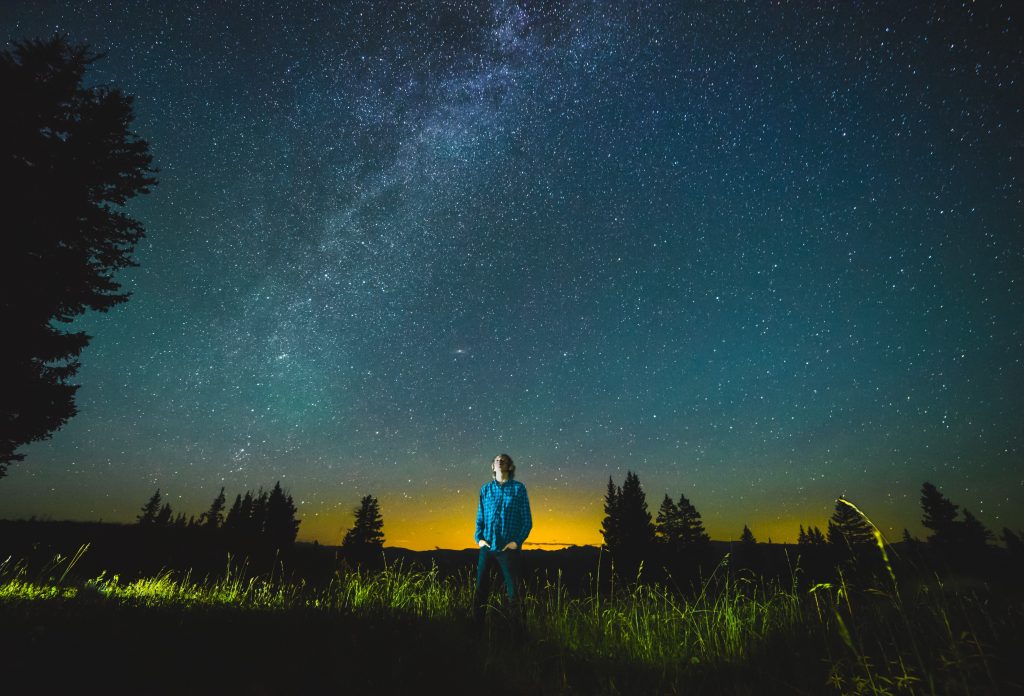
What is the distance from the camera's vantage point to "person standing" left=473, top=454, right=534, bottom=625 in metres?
5.10

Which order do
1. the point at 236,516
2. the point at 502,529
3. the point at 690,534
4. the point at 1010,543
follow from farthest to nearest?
the point at 236,516 < the point at 690,534 < the point at 1010,543 < the point at 502,529

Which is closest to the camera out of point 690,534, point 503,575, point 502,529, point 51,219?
point 503,575

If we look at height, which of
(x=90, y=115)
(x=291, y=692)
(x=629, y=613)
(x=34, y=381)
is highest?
(x=90, y=115)

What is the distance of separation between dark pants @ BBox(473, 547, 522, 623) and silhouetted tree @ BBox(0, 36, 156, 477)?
1207 cm

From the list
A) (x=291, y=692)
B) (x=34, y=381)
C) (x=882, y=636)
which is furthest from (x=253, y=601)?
(x=34, y=381)

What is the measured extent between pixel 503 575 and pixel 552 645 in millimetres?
1023

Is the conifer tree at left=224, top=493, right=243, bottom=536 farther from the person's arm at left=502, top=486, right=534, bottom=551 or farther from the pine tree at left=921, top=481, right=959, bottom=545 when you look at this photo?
the pine tree at left=921, top=481, right=959, bottom=545

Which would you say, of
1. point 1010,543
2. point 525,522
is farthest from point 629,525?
point 525,522

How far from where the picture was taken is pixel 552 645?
4.40m

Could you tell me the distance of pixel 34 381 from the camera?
10281mm

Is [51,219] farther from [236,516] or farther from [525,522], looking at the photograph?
[236,516]

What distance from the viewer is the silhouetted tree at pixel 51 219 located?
981 centimetres

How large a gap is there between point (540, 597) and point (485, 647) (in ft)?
4.81

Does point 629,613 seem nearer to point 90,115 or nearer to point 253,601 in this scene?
point 253,601
